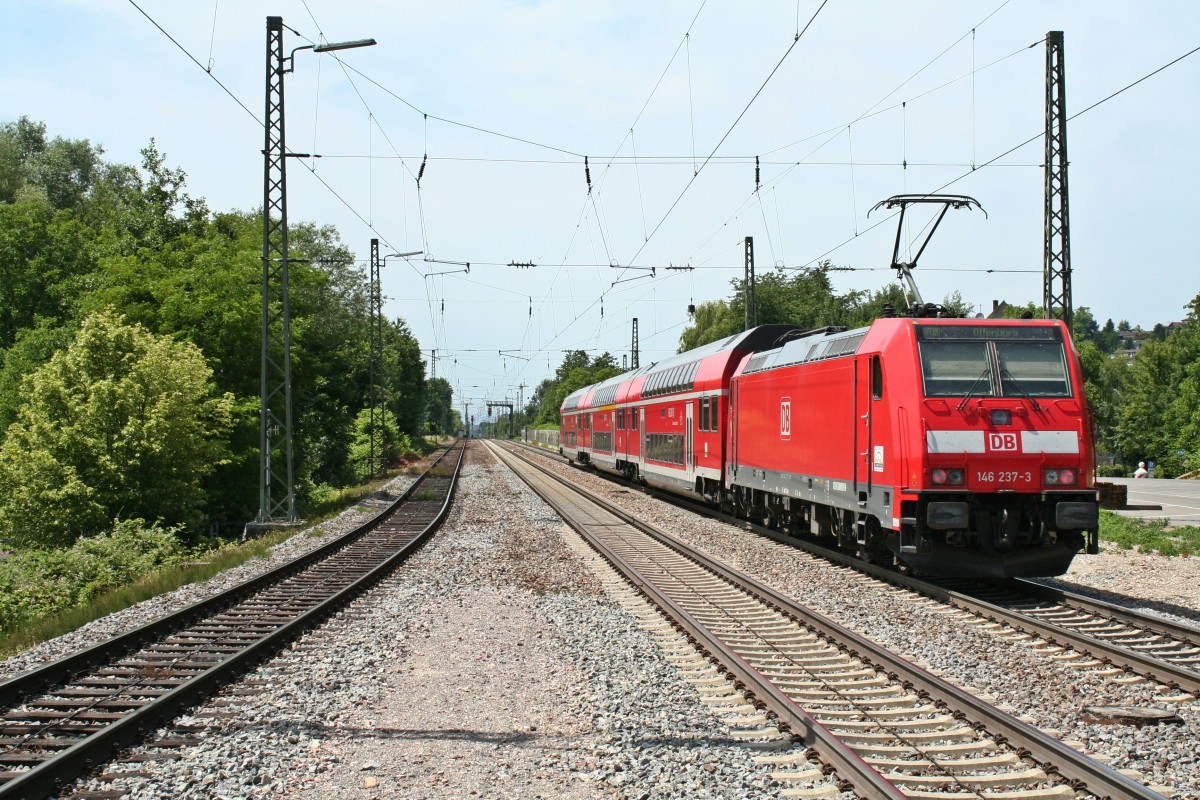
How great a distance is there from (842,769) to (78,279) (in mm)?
44376

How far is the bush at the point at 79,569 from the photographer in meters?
15.1

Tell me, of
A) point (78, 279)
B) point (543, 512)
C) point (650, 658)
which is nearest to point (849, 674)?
point (650, 658)

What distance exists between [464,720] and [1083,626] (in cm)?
624

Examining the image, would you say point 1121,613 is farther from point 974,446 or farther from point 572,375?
point 572,375

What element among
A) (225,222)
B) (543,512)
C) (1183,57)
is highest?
(225,222)

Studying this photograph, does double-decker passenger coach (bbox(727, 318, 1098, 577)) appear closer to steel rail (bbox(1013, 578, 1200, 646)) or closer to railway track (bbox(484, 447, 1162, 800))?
steel rail (bbox(1013, 578, 1200, 646))

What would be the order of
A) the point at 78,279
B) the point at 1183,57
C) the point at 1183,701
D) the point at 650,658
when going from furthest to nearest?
the point at 78,279
the point at 1183,57
the point at 650,658
the point at 1183,701

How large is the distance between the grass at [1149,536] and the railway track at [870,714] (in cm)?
796

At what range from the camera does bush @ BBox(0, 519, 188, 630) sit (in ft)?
49.7

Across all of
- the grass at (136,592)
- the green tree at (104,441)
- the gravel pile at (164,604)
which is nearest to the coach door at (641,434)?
the gravel pile at (164,604)

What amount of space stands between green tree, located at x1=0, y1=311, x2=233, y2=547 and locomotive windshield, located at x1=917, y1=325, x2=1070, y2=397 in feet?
55.6

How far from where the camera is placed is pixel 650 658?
28.9 ft

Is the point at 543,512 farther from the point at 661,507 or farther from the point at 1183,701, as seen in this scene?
the point at 1183,701

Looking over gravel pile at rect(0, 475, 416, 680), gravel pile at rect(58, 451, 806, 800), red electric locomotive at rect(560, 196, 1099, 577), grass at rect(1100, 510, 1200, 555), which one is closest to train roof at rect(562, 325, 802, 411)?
red electric locomotive at rect(560, 196, 1099, 577)
